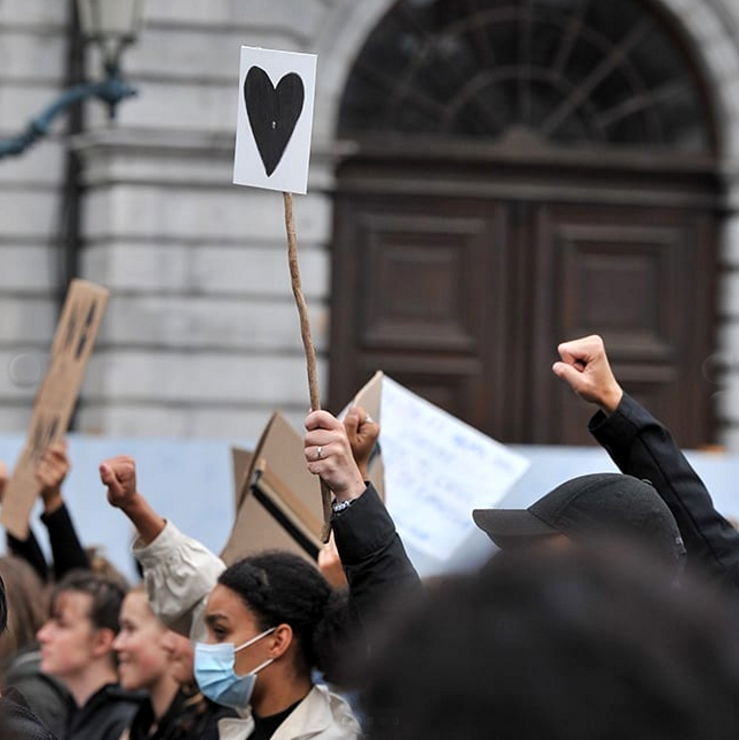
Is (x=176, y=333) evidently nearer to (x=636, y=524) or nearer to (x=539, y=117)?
(x=539, y=117)

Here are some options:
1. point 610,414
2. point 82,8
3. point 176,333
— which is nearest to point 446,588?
point 610,414

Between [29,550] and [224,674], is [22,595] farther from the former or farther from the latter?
[224,674]

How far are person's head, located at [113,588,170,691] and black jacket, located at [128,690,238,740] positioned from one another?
0.21 feet

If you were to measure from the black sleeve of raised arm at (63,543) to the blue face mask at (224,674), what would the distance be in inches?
62.7

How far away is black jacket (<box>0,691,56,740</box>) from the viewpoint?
236cm

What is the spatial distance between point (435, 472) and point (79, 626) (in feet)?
3.53

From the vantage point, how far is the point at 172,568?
3.94m

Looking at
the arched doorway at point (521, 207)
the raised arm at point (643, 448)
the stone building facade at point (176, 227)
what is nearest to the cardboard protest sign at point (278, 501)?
the raised arm at point (643, 448)

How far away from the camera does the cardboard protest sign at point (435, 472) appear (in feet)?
15.8

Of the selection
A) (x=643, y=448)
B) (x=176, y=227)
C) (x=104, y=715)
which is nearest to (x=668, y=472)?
(x=643, y=448)

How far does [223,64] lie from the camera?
12.0m

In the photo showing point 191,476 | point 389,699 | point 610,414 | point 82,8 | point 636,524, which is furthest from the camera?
point 82,8

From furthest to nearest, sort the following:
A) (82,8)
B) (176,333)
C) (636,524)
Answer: (176,333) < (82,8) < (636,524)

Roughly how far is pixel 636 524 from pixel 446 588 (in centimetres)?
145
